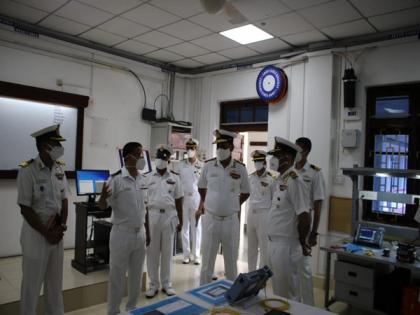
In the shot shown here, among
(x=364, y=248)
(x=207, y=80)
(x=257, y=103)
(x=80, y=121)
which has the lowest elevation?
(x=364, y=248)

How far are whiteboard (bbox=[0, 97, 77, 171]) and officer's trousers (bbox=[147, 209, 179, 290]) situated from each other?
6.45ft

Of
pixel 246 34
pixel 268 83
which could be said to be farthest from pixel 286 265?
pixel 268 83

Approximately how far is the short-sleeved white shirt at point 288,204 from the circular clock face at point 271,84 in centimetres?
261

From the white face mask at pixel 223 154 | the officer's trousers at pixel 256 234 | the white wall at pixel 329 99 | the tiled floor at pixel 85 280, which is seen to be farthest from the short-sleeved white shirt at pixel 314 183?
the tiled floor at pixel 85 280

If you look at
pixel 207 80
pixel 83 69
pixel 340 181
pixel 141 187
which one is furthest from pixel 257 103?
pixel 141 187

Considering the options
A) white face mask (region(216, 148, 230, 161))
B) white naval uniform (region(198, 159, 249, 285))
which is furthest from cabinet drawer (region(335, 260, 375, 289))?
white face mask (region(216, 148, 230, 161))

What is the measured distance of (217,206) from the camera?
3420 mm

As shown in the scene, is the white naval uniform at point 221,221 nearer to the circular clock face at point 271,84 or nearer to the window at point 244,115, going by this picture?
the circular clock face at point 271,84

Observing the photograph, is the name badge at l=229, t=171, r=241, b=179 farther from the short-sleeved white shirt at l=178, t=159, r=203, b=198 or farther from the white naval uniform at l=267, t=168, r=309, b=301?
the short-sleeved white shirt at l=178, t=159, r=203, b=198

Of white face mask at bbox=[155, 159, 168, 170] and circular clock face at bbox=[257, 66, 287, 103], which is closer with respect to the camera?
white face mask at bbox=[155, 159, 168, 170]

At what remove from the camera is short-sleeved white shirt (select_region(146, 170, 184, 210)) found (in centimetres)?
379

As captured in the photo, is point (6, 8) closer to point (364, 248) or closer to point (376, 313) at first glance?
point (364, 248)

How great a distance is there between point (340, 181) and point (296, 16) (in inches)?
84.4

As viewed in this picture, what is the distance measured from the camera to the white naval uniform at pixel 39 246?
8.57 feet
